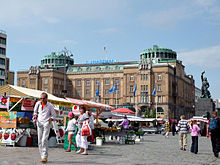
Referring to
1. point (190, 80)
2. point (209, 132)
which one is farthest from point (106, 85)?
point (209, 132)

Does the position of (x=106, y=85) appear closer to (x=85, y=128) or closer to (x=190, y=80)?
(x=190, y=80)

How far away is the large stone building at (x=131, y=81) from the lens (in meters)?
110

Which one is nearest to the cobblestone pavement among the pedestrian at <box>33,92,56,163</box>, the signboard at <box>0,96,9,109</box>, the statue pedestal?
the pedestrian at <box>33,92,56,163</box>

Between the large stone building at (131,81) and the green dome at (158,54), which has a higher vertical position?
the green dome at (158,54)

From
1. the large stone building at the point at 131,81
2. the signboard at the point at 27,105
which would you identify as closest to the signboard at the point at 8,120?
the signboard at the point at 27,105

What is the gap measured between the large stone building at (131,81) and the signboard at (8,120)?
8921 centimetres

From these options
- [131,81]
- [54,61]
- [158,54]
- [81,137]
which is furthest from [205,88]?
[54,61]

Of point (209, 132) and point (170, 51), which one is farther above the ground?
point (170, 51)

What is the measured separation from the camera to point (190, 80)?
13512 cm

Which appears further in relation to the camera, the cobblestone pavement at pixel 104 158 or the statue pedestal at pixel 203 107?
the statue pedestal at pixel 203 107

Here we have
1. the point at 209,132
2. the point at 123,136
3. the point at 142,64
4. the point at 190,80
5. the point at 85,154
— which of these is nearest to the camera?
the point at 85,154

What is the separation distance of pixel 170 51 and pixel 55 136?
10648cm

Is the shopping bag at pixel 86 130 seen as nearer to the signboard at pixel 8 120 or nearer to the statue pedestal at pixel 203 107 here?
the signboard at pixel 8 120

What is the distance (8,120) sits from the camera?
1783 cm
